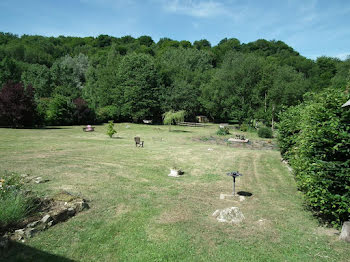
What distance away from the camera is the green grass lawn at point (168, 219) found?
4828 millimetres

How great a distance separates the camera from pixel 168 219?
250 inches

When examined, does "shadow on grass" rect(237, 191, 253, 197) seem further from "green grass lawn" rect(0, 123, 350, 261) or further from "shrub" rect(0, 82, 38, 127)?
"shrub" rect(0, 82, 38, 127)

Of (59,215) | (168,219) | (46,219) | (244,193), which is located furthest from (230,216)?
(46,219)

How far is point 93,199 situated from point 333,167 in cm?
705

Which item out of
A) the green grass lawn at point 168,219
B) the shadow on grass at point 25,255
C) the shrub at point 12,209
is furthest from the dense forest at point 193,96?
the shrub at point 12,209

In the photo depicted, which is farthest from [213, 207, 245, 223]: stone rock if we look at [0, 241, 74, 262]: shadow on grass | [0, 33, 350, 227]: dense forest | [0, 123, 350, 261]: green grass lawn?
[0, 241, 74, 262]: shadow on grass

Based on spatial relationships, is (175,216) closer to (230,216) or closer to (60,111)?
(230,216)

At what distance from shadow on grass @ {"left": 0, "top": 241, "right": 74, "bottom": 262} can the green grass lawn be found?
2cm

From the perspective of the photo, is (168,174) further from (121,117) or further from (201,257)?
(121,117)

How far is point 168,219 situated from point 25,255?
3.35 metres

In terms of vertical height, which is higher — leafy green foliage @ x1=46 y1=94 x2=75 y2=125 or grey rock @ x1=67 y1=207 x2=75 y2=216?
leafy green foliage @ x1=46 y1=94 x2=75 y2=125

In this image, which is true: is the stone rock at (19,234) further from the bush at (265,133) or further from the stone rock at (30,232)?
the bush at (265,133)

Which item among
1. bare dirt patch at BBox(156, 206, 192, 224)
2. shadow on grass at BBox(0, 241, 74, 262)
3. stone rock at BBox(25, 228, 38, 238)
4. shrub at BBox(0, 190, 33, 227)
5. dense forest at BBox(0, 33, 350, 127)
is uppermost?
dense forest at BBox(0, 33, 350, 127)

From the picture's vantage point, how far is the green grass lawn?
4.83 m
